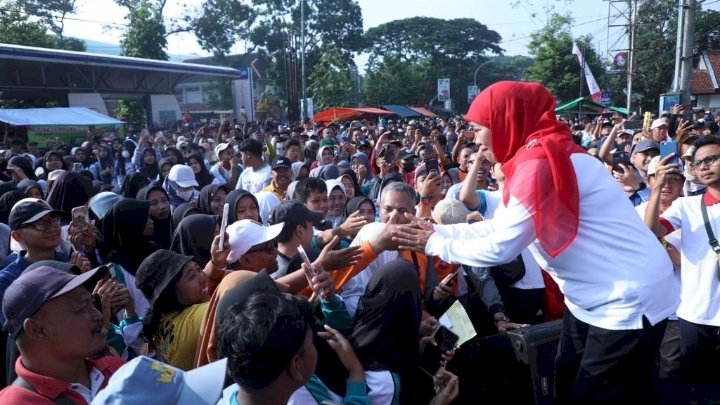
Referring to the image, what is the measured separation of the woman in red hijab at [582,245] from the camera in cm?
239

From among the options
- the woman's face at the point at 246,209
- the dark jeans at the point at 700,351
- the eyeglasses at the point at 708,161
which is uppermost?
the eyeglasses at the point at 708,161

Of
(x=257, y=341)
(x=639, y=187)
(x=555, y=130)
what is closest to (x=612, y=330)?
(x=555, y=130)

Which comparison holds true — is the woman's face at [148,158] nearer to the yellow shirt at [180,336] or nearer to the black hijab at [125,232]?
the black hijab at [125,232]

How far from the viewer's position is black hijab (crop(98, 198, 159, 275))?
Result: 4215 millimetres

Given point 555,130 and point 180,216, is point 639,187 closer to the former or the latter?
point 555,130

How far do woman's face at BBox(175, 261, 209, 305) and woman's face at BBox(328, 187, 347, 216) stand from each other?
289 cm

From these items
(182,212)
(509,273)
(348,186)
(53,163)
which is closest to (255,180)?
(348,186)

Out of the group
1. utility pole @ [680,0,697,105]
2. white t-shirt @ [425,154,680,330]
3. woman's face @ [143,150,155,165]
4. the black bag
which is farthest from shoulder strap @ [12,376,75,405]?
utility pole @ [680,0,697,105]

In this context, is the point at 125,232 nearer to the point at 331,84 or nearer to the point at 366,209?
the point at 366,209

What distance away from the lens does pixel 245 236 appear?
3334 mm

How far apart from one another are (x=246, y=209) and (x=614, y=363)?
3.23m

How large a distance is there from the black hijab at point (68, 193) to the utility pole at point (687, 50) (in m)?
12.5

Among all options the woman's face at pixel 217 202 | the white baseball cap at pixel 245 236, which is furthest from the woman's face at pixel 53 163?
the white baseball cap at pixel 245 236

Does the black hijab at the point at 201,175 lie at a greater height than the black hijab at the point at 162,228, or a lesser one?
greater
